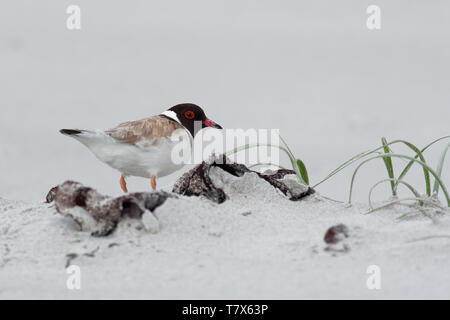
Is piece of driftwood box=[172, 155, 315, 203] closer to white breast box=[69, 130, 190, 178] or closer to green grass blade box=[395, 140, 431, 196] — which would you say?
white breast box=[69, 130, 190, 178]

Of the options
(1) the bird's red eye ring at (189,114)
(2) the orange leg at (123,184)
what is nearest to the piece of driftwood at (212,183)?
(2) the orange leg at (123,184)

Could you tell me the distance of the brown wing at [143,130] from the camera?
434cm

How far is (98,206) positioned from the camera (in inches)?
143

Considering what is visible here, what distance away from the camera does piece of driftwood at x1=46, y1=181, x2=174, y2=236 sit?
3.61 m

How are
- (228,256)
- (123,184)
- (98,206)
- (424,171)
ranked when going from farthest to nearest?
(123,184), (424,171), (98,206), (228,256)

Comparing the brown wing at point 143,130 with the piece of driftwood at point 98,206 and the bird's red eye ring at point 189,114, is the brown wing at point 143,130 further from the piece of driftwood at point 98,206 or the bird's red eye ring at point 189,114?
the piece of driftwood at point 98,206

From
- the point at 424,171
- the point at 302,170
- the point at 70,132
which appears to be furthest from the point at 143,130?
the point at 424,171

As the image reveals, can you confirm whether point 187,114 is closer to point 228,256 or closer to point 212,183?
point 212,183

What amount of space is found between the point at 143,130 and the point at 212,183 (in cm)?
59

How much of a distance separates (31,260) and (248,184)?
1544mm

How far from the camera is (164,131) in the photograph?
4492 mm

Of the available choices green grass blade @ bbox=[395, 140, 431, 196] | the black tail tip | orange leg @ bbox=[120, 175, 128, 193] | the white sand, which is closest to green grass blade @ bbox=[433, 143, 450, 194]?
green grass blade @ bbox=[395, 140, 431, 196]

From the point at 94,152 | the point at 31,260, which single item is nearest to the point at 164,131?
the point at 94,152

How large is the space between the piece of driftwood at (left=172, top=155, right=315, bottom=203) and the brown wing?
0.33 meters
